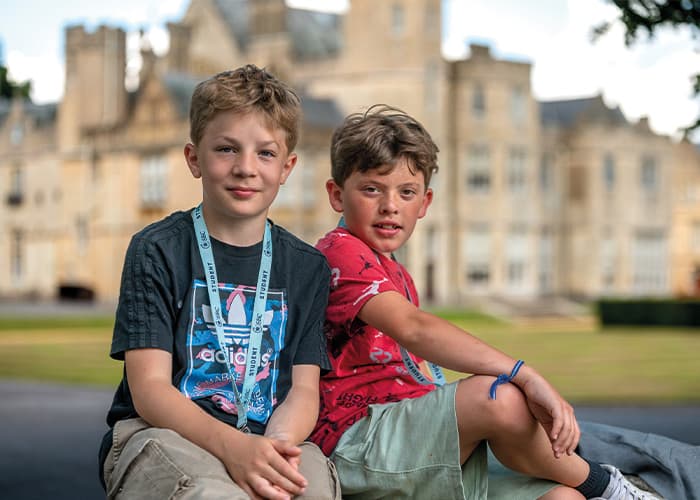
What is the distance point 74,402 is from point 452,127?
30138 millimetres

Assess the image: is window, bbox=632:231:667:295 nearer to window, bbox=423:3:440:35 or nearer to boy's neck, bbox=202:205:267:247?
window, bbox=423:3:440:35

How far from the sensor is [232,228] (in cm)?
321

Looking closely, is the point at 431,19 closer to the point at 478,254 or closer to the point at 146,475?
the point at 478,254

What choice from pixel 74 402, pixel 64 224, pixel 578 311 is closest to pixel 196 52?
pixel 64 224

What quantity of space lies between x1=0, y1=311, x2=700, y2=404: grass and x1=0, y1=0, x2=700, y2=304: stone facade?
37.1ft

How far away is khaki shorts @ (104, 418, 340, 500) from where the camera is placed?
2.76m

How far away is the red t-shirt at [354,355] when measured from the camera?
3354 mm

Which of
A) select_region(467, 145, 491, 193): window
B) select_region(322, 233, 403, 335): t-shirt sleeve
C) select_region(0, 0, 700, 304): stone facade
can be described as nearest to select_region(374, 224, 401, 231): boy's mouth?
select_region(322, 233, 403, 335): t-shirt sleeve

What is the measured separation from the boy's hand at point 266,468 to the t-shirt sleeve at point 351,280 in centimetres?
67

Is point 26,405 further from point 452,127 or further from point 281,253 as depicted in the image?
point 452,127

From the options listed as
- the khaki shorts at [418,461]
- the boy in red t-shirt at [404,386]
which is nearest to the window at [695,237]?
the boy in red t-shirt at [404,386]

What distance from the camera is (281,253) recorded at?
3295 mm

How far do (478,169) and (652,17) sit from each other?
33.7 m

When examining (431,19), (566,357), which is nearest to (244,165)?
(566,357)
